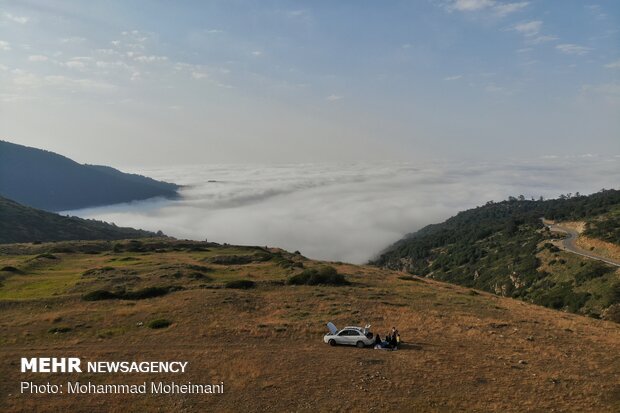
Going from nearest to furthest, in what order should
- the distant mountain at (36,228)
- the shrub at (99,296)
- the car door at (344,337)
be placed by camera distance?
the car door at (344,337) → the shrub at (99,296) → the distant mountain at (36,228)

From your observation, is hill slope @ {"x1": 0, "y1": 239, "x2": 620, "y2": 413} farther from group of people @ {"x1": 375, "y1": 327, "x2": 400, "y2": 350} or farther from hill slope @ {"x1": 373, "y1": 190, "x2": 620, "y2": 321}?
hill slope @ {"x1": 373, "y1": 190, "x2": 620, "y2": 321}

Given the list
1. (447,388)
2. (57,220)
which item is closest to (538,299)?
(447,388)

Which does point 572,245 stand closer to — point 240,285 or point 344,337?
point 240,285

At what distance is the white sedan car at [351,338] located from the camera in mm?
29328

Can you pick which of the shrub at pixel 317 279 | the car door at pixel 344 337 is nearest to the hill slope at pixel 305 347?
the car door at pixel 344 337

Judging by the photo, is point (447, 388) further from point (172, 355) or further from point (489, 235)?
point (489, 235)

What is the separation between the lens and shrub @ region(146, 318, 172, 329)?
33.6 metres

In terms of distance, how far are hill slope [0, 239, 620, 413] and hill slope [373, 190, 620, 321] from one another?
2720 cm

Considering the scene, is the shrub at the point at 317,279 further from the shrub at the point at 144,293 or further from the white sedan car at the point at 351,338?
the white sedan car at the point at 351,338

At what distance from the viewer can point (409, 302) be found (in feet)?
143

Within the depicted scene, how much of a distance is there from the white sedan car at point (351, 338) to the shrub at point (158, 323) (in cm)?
1371

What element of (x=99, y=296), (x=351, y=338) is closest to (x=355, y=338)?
(x=351, y=338)

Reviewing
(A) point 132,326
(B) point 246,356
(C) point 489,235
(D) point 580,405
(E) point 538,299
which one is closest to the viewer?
(D) point 580,405

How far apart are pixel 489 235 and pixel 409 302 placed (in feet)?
489
